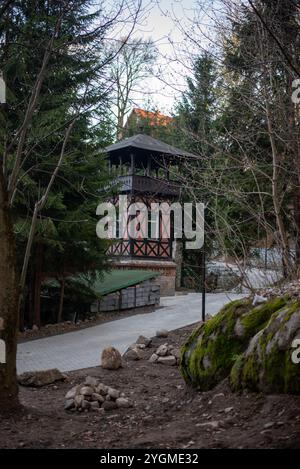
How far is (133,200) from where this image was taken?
20578mm

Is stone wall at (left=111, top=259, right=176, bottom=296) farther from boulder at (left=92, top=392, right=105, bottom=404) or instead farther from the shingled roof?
boulder at (left=92, top=392, right=105, bottom=404)

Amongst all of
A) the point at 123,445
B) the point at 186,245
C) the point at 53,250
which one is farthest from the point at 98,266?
the point at 186,245

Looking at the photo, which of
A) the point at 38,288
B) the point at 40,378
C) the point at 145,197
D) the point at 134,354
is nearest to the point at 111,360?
the point at 134,354

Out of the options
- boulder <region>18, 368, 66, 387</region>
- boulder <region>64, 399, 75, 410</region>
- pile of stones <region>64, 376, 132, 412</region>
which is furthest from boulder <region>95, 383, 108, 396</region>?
boulder <region>18, 368, 66, 387</region>

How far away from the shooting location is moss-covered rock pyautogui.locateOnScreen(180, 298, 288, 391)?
4.71 m

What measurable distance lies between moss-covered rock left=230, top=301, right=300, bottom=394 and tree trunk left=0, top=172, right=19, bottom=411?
210cm

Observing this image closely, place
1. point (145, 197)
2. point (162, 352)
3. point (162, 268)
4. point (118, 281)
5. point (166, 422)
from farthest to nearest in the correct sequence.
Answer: point (145, 197), point (162, 268), point (118, 281), point (162, 352), point (166, 422)

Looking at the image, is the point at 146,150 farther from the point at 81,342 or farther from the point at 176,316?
the point at 81,342

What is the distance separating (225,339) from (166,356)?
3.00m

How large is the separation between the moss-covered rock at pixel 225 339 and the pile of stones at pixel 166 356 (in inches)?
86.5

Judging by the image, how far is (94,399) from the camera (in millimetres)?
5164

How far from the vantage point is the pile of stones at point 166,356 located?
24.3 ft

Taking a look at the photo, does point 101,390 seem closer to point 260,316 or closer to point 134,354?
point 260,316

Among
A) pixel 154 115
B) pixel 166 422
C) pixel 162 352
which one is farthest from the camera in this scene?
pixel 154 115
